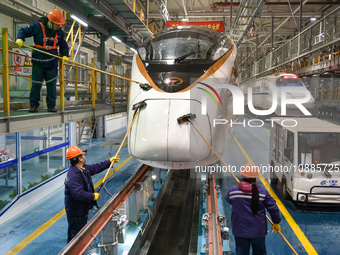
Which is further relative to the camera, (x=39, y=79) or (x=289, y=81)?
(x=289, y=81)

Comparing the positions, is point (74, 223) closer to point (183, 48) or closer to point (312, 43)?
point (183, 48)

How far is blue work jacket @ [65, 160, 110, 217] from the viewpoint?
13.8ft

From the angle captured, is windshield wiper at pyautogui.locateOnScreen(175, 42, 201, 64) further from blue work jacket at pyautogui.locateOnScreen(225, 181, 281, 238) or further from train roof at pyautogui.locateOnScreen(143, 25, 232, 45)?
blue work jacket at pyautogui.locateOnScreen(225, 181, 281, 238)

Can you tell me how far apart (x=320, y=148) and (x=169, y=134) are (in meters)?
3.81

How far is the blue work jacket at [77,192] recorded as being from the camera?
4.21 m

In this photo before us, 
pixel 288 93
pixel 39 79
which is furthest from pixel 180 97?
pixel 288 93

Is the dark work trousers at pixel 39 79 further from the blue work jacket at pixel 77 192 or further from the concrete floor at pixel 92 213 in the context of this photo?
the concrete floor at pixel 92 213

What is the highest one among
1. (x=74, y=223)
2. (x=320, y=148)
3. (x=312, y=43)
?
(x=312, y=43)

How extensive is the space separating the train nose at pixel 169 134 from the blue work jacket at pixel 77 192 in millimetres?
879

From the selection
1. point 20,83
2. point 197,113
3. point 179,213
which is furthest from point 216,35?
point 20,83

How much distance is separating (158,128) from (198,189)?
406 cm

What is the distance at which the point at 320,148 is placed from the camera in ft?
21.6

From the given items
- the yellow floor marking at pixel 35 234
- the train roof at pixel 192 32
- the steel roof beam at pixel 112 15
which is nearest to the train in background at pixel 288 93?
the steel roof beam at pixel 112 15

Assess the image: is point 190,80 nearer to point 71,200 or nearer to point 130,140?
point 130,140
